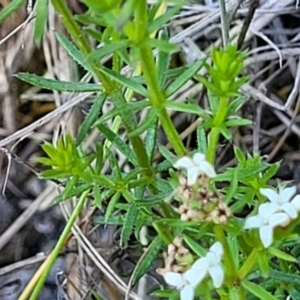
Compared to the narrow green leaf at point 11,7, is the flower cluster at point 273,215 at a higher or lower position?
lower

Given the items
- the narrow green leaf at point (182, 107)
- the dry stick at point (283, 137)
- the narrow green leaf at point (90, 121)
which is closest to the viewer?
the narrow green leaf at point (182, 107)

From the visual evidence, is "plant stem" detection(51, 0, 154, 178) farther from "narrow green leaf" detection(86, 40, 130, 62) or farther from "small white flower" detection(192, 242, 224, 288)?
"small white flower" detection(192, 242, 224, 288)

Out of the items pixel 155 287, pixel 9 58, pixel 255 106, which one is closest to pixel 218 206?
pixel 155 287

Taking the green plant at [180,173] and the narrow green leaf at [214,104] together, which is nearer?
the green plant at [180,173]

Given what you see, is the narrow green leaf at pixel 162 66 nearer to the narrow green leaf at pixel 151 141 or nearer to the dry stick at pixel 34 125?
the narrow green leaf at pixel 151 141

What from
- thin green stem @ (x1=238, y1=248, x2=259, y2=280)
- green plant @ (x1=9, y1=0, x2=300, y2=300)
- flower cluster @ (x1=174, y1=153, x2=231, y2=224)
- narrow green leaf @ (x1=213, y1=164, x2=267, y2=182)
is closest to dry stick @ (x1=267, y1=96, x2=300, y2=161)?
green plant @ (x1=9, y1=0, x2=300, y2=300)

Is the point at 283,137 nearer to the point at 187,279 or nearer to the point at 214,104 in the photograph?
the point at 214,104

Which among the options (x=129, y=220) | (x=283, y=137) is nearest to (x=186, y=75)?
(x=129, y=220)

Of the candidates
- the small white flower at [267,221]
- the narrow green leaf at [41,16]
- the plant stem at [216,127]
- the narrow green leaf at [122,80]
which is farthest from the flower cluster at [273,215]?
the narrow green leaf at [41,16]

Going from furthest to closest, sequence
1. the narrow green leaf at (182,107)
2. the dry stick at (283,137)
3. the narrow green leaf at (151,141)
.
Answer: the dry stick at (283,137)
the narrow green leaf at (151,141)
the narrow green leaf at (182,107)
